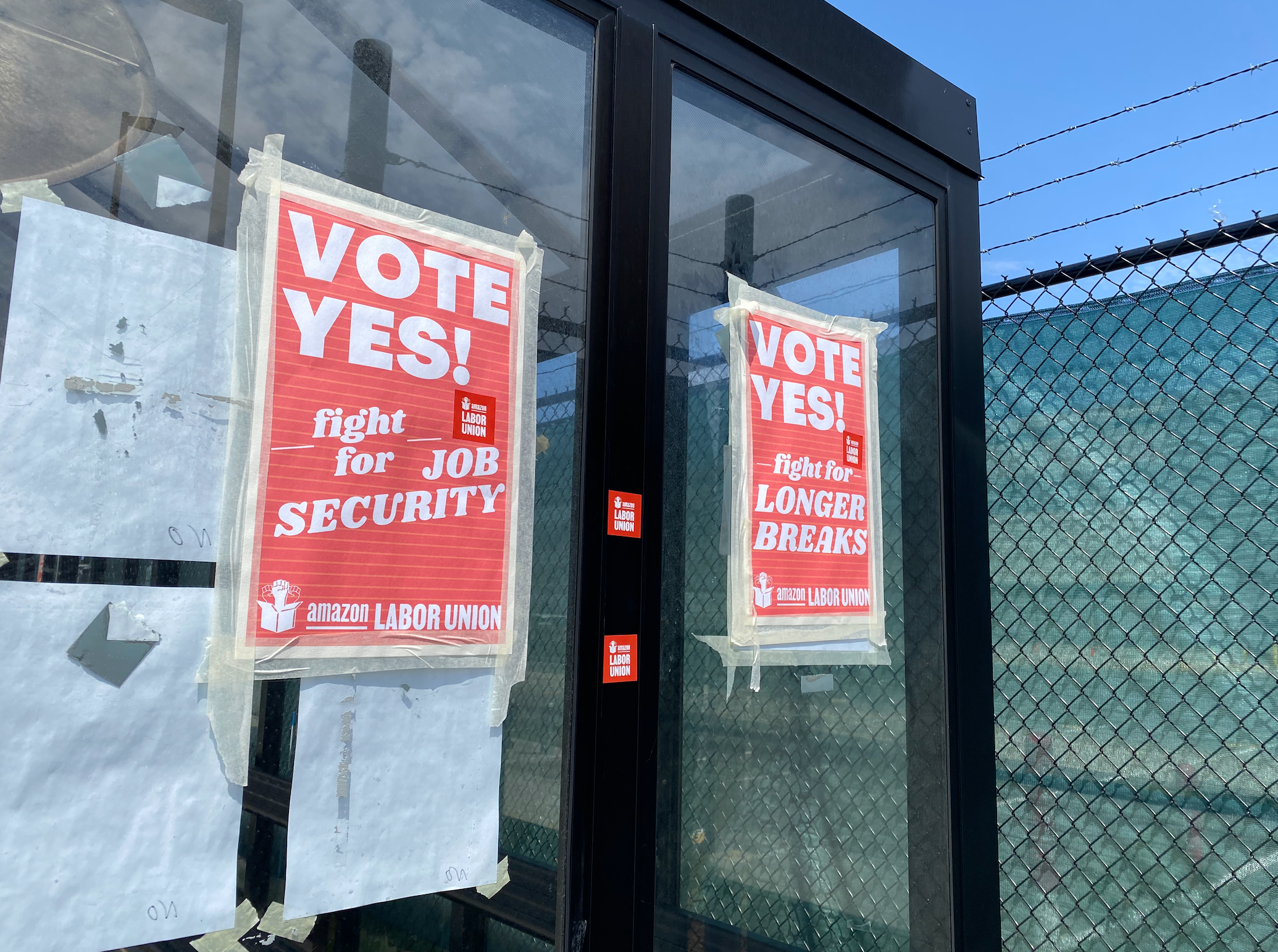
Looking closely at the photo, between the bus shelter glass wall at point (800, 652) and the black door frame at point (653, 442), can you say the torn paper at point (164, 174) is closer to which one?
the black door frame at point (653, 442)

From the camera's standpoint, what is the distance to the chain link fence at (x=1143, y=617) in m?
3.11

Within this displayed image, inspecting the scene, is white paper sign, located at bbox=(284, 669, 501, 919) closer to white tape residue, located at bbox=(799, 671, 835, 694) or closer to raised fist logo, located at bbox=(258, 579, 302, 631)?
raised fist logo, located at bbox=(258, 579, 302, 631)

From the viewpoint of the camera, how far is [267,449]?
130 centimetres

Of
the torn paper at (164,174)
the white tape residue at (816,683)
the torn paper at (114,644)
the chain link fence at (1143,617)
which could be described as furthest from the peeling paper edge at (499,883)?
the chain link fence at (1143,617)

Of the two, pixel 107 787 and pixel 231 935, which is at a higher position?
pixel 107 787

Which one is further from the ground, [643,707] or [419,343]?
[419,343]

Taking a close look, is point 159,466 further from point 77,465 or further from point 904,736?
point 904,736

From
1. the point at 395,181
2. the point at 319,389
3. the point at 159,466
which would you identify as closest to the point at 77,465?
the point at 159,466

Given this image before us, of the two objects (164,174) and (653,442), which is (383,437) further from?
(653,442)

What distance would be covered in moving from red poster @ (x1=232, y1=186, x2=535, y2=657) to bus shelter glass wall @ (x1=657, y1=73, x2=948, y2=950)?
42 centimetres

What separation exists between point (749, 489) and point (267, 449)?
100cm

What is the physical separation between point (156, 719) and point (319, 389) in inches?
19.5

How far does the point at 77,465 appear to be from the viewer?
1152 mm

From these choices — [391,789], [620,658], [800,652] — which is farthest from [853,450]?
[391,789]
